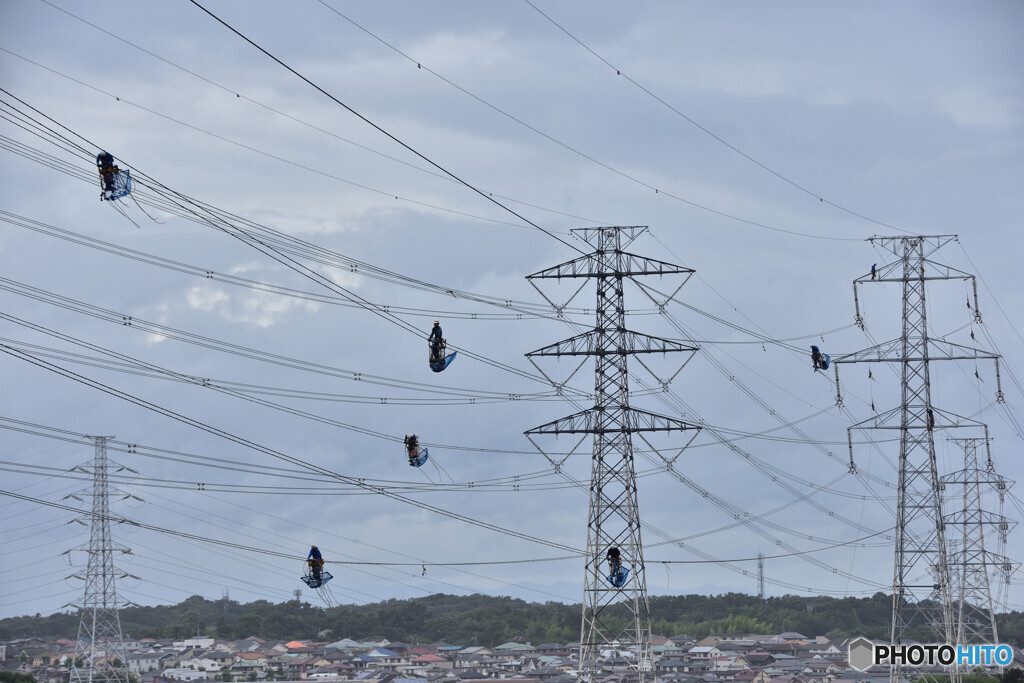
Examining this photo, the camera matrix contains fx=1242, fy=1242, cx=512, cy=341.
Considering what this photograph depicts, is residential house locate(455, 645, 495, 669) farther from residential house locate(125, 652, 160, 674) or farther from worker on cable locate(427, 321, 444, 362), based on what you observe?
worker on cable locate(427, 321, 444, 362)

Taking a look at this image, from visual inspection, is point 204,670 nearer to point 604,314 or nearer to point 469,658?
point 469,658

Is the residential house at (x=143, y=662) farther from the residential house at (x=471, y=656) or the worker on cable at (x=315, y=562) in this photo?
the worker on cable at (x=315, y=562)

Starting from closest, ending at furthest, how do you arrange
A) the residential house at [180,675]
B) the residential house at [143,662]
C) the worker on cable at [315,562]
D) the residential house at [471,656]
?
the worker on cable at [315,562] → the residential house at [180,675] → the residential house at [143,662] → the residential house at [471,656]

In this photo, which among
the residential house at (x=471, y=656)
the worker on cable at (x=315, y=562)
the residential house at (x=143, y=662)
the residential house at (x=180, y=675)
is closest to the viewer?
the worker on cable at (x=315, y=562)

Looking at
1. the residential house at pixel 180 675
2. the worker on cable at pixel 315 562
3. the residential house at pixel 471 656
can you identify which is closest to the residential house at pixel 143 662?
the residential house at pixel 180 675

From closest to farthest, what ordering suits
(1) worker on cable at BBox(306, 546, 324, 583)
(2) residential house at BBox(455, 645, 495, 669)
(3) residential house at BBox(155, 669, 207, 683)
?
(1) worker on cable at BBox(306, 546, 324, 583) → (3) residential house at BBox(155, 669, 207, 683) → (2) residential house at BBox(455, 645, 495, 669)

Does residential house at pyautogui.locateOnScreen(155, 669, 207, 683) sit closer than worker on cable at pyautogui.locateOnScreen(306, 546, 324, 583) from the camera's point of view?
No

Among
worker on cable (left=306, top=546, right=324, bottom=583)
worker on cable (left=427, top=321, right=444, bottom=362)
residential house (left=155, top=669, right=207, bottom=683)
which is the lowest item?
residential house (left=155, top=669, right=207, bottom=683)

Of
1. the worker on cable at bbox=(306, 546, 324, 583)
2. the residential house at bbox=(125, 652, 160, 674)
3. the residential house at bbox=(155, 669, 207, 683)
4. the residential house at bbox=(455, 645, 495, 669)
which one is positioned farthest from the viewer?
the residential house at bbox=(455, 645, 495, 669)

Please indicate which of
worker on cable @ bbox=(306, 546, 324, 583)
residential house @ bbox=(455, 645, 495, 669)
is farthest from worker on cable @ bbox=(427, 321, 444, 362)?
residential house @ bbox=(455, 645, 495, 669)

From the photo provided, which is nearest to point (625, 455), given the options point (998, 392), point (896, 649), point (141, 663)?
point (896, 649)

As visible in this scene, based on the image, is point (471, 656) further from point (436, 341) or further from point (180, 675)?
point (436, 341)
